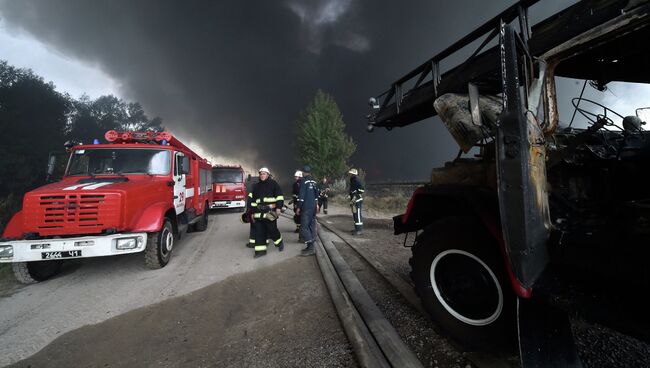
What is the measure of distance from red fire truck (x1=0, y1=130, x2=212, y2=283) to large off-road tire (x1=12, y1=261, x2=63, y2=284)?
0.01 meters

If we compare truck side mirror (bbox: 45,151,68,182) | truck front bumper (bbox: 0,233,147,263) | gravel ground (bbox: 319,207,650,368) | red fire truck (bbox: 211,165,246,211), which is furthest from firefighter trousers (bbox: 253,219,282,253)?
red fire truck (bbox: 211,165,246,211)

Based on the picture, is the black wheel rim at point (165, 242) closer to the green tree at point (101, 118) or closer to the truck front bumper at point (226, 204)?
the truck front bumper at point (226, 204)

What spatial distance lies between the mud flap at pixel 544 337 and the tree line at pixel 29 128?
24716 millimetres

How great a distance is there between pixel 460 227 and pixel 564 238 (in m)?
0.63

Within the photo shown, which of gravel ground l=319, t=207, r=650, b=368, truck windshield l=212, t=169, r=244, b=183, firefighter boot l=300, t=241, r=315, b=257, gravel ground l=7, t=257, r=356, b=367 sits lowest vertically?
gravel ground l=7, t=257, r=356, b=367

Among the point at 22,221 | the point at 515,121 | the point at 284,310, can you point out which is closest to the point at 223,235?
the point at 22,221

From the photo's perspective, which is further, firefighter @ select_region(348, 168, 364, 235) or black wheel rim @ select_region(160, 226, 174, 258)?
firefighter @ select_region(348, 168, 364, 235)

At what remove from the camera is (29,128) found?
29062 mm

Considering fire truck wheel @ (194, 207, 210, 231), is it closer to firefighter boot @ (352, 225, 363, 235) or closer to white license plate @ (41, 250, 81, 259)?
white license plate @ (41, 250, 81, 259)

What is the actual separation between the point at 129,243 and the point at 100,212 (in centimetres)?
63

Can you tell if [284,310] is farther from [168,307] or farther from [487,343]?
[487,343]

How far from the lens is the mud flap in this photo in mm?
1589

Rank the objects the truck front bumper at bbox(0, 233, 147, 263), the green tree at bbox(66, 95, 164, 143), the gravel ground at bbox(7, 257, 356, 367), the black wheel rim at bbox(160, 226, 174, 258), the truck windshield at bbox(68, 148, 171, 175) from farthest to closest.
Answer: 1. the green tree at bbox(66, 95, 164, 143)
2. the truck windshield at bbox(68, 148, 171, 175)
3. the black wheel rim at bbox(160, 226, 174, 258)
4. the truck front bumper at bbox(0, 233, 147, 263)
5. the gravel ground at bbox(7, 257, 356, 367)

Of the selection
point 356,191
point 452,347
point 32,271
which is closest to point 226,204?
point 356,191
